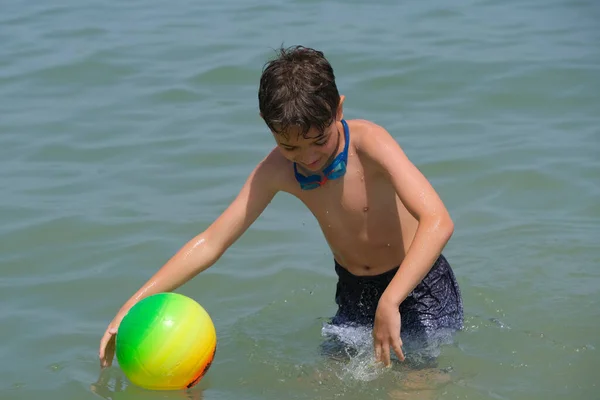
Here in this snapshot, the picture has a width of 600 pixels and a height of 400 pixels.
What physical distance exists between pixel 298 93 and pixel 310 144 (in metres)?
0.21

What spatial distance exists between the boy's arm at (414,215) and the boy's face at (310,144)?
7.5 inches

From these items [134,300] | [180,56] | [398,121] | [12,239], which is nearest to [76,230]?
[12,239]

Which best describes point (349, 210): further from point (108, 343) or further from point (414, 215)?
point (108, 343)

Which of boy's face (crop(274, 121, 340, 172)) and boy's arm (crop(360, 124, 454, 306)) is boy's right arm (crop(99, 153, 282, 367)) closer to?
boy's face (crop(274, 121, 340, 172))

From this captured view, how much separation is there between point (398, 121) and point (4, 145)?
3.04 m

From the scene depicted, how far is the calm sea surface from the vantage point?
463cm

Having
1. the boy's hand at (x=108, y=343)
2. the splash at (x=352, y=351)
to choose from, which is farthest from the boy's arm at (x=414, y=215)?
the boy's hand at (x=108, y=343)

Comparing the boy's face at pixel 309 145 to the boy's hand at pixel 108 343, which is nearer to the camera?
the boy's face at pixel 309 145

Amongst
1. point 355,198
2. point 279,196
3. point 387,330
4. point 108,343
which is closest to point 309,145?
point 355,198

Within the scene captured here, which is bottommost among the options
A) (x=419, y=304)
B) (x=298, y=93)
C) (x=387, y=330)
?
(x=419, y=304)

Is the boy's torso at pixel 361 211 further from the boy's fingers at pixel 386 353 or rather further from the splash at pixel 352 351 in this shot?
the boy's fingers at pixel 386 353

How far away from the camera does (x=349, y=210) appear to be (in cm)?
428

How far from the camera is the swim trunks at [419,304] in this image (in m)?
4.46

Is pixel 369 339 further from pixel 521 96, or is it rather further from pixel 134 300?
pixel 521 96
